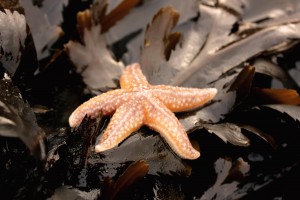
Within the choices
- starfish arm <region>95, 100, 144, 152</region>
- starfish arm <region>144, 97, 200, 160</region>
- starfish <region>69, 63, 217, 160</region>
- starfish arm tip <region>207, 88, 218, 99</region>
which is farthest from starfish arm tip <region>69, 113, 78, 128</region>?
starfish arm tip <region>207, 88, 218, 99</region>

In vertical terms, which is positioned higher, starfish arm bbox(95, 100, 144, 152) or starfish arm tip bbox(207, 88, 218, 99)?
starfish arm bbox(95, 100, 144, 152)

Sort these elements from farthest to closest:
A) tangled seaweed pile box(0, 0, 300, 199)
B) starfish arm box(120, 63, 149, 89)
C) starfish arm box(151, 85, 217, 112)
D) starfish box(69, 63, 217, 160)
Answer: starfish arm box(120, 63, 149, 89)
starfish arm box(151, 85, 217, 112)
starfish box(69, 63, 217, 160)
tangled seaweed pile box(0, 0, 300, 199)

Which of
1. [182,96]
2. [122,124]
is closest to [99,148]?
[122,124]

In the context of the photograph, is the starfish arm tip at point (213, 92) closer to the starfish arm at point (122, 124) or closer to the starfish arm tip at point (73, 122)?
the starfish arm at point (122, 124)

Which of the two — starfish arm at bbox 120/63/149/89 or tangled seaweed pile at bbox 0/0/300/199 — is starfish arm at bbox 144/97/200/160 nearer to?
tangled seaweed pile at bbox 0/0/300/199

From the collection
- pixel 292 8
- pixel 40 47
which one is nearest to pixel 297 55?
pixel 292 8

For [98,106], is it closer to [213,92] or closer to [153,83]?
[153,83]

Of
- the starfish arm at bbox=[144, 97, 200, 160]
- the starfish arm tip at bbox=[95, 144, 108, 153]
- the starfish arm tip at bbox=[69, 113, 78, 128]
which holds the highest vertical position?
the starfish arm tip at bbox=[69, 113, 78, 128]
